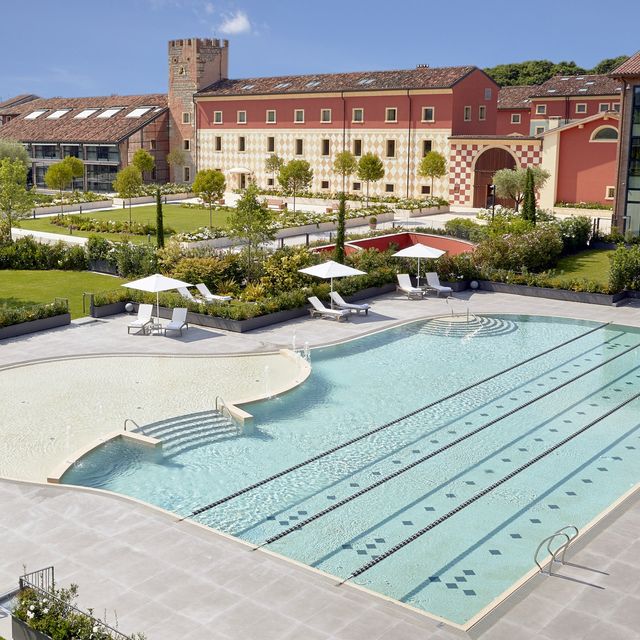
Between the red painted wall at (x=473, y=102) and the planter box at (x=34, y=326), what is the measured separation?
30.9 metres

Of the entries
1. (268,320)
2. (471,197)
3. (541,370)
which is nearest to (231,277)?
(268,320)

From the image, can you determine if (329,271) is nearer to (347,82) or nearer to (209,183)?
(209,183)

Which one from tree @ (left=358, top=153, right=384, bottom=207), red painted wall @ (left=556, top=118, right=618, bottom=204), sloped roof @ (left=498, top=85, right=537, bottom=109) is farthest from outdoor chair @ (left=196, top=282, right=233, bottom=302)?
sloped roof @ (left=498, top=85, right=537, bottom=109)

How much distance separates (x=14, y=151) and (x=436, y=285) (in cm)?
3877

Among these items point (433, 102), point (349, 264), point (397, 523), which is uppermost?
point (433, 102)

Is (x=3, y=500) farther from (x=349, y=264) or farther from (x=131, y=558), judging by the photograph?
(x=349, y=264)

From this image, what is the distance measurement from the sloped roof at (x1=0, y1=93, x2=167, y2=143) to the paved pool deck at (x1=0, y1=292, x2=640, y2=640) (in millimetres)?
48604

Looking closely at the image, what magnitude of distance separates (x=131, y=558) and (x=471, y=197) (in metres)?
39.8

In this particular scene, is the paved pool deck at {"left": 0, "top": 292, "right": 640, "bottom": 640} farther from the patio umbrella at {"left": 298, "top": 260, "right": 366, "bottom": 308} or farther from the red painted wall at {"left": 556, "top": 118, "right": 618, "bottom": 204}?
the red painted wall at {"left": 556, "top": 118, "right": 618, "bottom": 204}

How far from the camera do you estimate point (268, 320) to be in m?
24.3

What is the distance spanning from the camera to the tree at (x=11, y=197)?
32.5 metres

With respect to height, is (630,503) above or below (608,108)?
below

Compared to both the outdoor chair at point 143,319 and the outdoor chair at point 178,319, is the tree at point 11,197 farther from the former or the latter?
the outdoor chair at point 178,319

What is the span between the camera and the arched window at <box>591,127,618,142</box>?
1731 inches
